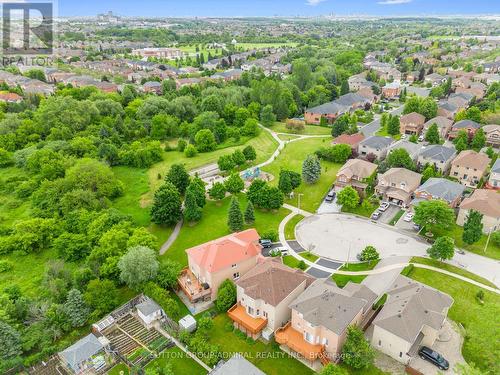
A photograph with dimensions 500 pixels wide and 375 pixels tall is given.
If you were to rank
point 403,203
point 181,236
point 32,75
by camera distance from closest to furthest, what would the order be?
point 181,236
point 403,203
point 32,75

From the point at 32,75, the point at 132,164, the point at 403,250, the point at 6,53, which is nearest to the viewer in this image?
the point at 403,250

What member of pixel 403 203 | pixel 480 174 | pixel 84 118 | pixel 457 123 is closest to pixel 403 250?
pixel 403 203

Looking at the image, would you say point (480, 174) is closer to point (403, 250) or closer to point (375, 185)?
point (375, 185)

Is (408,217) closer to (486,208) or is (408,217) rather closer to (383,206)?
(383,206)

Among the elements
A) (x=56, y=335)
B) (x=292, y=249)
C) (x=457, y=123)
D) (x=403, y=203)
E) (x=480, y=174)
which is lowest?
(x=56, y=335)

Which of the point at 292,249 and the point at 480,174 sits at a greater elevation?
the point at 480,174

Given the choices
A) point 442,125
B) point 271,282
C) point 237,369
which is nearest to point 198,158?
point 271,282

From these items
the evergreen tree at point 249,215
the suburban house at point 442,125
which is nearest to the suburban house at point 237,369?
the evergreen tree at point 249,215
